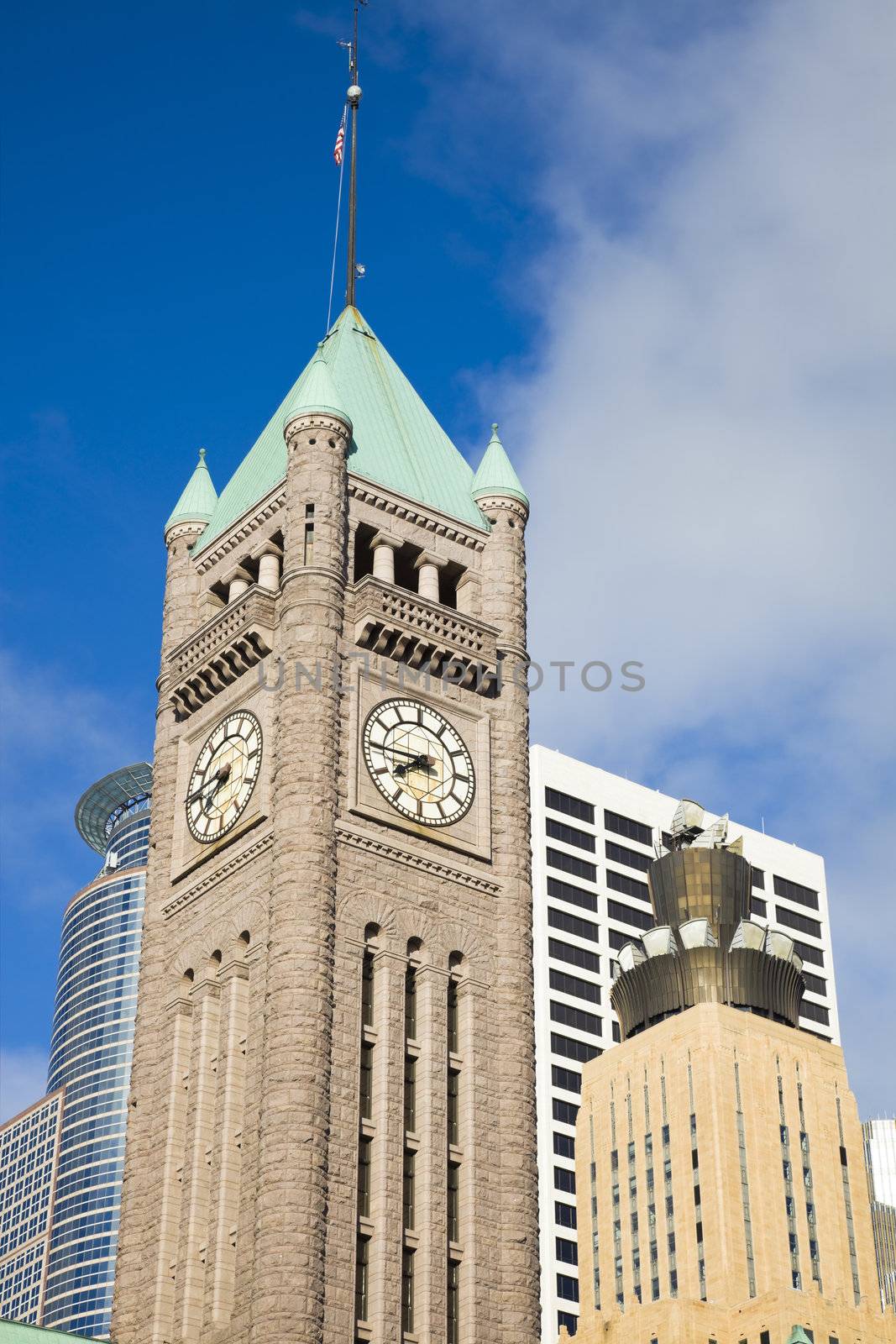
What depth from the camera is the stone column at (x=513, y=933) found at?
65.8 meters

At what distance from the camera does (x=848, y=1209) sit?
439 ft

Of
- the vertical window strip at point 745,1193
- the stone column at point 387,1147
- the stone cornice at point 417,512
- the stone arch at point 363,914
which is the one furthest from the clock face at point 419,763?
the vertical window strip at point 745,1193

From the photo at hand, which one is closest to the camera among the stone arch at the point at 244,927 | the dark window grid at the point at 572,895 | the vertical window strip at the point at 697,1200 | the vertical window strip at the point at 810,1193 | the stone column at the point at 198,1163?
the stone column at the point at 198,1163

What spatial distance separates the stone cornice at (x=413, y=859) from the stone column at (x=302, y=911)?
78 centimetres

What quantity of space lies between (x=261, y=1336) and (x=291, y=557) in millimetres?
26575

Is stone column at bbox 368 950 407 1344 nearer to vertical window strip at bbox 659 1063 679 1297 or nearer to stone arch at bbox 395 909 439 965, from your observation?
stone arch at bbox 395 909 439 965

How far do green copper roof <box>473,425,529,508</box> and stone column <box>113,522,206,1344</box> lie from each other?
36.7 ft

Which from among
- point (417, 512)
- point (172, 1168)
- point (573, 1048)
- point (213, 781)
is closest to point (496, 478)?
point (417, 512)

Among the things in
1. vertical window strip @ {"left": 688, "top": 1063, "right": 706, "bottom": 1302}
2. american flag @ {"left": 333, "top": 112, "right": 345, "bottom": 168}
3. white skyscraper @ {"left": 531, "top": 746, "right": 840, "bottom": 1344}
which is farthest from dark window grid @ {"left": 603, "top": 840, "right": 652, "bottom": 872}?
american flag @ {"left": 333, "top": 112, "right": 345, "bottom": 168}

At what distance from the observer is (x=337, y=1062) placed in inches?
2549

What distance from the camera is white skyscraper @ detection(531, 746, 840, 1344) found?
5581 inches

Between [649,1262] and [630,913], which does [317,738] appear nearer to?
[649,1262]

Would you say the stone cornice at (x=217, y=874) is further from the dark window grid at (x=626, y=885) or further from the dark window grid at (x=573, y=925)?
the dark window grid at (x=626, y=885)

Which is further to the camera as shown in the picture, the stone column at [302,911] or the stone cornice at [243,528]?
the stone cornice at [243,528]
